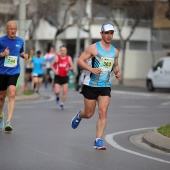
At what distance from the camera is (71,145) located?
10.7 m

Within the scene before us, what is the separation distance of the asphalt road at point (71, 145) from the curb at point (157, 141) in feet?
0.54

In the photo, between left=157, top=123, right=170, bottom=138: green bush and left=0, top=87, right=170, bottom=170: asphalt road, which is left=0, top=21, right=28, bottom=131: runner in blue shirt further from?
left=157, top=123, right=170, bottom=138: green bush

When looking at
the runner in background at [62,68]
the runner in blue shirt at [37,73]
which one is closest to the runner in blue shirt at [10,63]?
the runner in background at [62,68]

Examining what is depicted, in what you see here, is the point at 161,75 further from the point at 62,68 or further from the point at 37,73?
the point at 62,68

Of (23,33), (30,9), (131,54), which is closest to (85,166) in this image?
(23,33)

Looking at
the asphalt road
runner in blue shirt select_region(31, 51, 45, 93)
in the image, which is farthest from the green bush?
runner in blue shirt select_region(31, 51, 45, 93)

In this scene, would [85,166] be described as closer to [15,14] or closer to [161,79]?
[161,79]

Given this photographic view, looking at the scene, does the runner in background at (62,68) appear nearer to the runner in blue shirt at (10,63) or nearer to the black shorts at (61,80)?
the black shorts at (61,80)

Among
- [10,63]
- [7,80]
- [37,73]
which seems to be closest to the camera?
[10,63]

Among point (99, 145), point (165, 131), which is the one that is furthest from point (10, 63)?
point (165, 131)

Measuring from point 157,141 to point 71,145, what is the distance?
1.50 metres

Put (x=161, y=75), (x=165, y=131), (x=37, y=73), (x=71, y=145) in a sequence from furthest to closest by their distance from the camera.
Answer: (x=161, y=75), (x=37, y=73), (x=165, y=131), (x=71, y=145)

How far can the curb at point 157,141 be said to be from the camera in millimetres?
10552

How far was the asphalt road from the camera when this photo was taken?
881 cm
